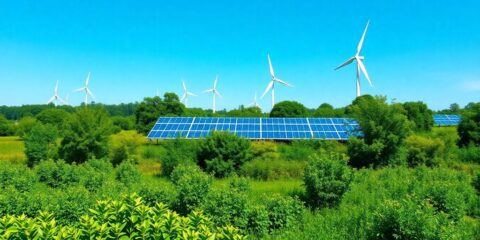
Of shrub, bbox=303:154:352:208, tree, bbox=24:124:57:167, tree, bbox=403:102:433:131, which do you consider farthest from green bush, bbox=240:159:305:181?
tree, bbox=403:102:433:131

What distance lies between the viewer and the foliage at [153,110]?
2032 inches

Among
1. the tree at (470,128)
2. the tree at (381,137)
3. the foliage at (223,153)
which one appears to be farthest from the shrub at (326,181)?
the tree at (470,128)

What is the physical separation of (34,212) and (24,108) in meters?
132

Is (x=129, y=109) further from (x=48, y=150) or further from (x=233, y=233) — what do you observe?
(x=233, y=233)

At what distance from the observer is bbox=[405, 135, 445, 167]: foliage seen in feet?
74.4

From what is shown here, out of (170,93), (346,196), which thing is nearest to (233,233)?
(346,196)

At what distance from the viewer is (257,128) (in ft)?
117

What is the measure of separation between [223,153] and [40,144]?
1572 cm

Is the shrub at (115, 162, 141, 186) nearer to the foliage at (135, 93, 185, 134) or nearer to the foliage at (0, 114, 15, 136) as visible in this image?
the foliage at (135, 93, 185, 134)

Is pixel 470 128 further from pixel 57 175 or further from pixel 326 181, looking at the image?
pixel 57 175

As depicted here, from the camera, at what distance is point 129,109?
153 m

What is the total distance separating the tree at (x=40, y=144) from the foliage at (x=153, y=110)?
2460 cm

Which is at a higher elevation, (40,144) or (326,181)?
(40,144)

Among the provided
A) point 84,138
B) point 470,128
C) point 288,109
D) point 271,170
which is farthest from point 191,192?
point 288,109
